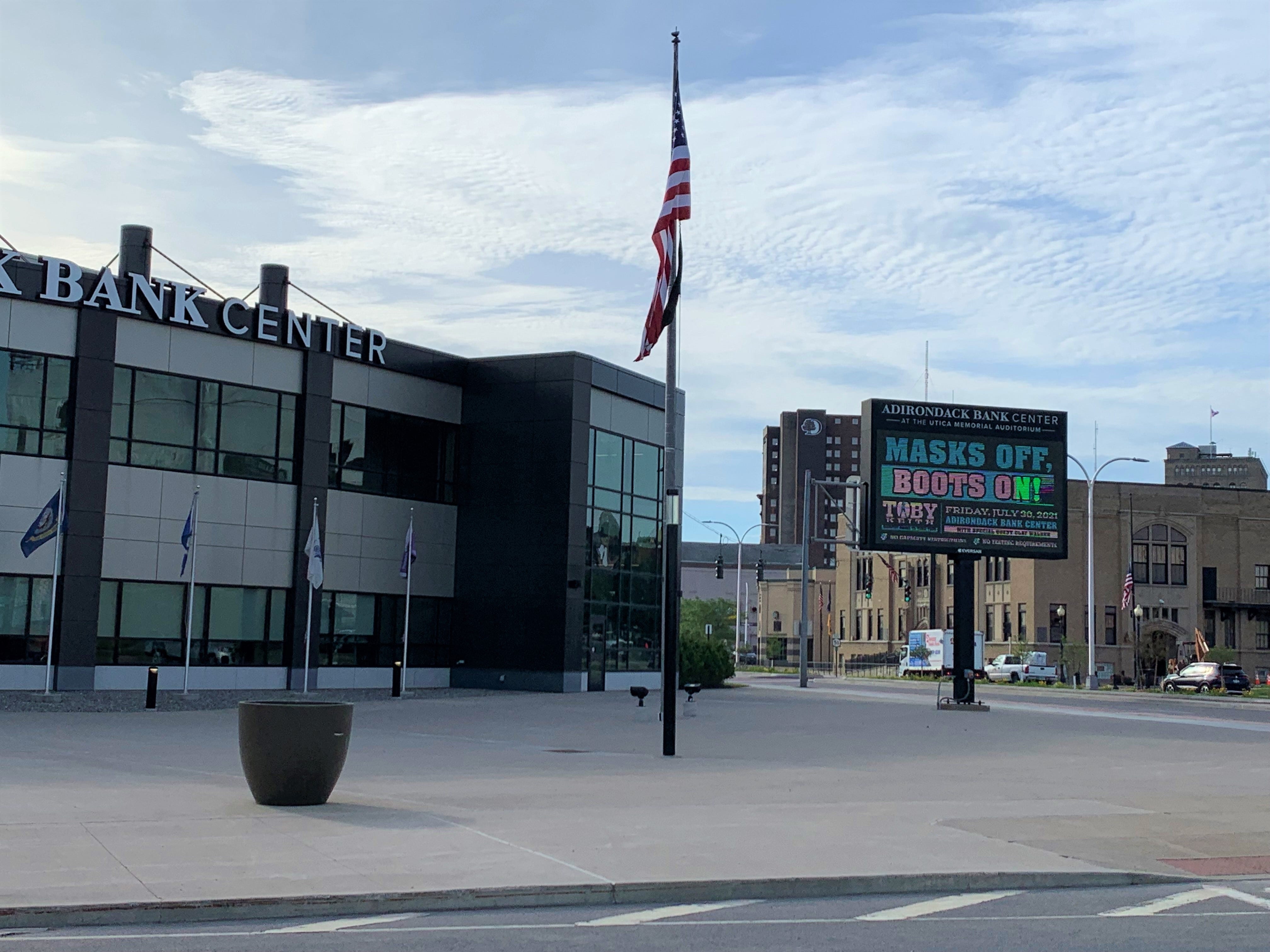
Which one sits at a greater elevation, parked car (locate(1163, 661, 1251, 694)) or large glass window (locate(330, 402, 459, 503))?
large glass window (locate(330, 402, 459, 503))

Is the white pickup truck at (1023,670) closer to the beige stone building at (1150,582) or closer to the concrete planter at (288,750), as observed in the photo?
the beige stone building at (1150,582)

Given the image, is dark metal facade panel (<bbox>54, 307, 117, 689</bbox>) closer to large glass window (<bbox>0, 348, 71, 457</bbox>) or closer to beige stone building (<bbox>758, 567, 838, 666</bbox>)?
large glass window (<bbox>0, 348, 71, 457</bbox>)

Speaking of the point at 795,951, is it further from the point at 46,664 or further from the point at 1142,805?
the point at 46,664

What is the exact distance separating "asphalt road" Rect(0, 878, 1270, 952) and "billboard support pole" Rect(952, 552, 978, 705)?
1077 inches

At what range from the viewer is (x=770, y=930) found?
8.95 metres

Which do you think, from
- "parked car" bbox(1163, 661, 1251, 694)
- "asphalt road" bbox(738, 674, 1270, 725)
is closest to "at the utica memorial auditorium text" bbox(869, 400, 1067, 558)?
"asphalt road" bbox(738, 674, 1270, 725)

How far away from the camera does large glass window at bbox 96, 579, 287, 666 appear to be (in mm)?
34125

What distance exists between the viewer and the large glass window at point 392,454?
3975 cm

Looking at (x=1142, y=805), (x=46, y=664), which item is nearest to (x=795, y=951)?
(x=1142, y=805)

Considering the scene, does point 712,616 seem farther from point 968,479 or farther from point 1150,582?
point 968,479

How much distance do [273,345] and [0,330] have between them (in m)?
7.43

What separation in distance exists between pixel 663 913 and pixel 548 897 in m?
0.84

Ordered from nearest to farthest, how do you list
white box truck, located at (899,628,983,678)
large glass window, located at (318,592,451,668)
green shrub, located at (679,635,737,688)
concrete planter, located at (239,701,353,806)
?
concrete planter, located at (239,701,353,806)
large glass window, located at (318,592,451,668)
green shrub, located at (679,635,737,688)
white box truck, located at (899,628,983,678)

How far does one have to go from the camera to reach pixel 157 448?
35.1m
